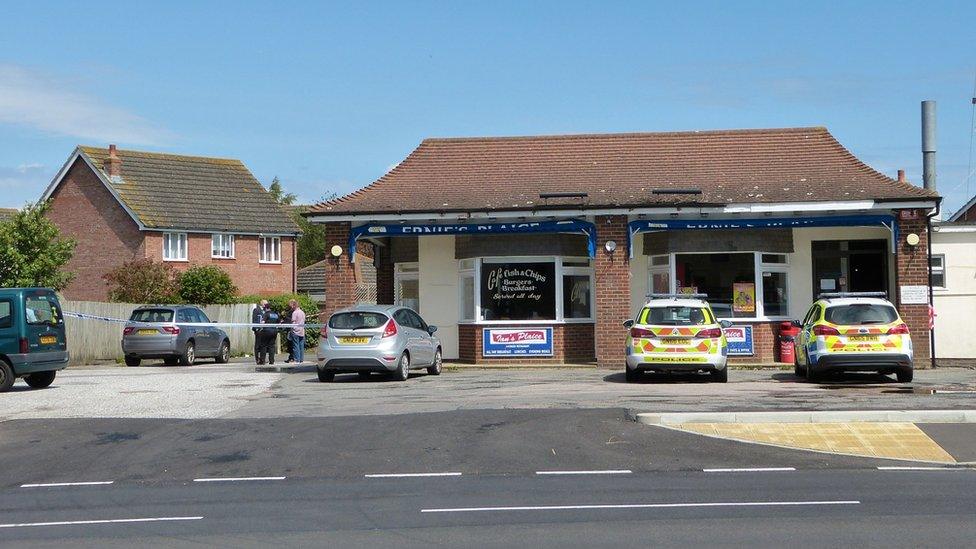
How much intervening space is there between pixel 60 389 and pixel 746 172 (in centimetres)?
1640

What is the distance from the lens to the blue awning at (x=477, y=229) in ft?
87.9

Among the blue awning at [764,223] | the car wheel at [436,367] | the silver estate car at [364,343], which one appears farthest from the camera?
the blue awning at [764,223]

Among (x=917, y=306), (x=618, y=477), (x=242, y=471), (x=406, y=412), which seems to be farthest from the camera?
(x=917, y=306)

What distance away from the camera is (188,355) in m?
31.6

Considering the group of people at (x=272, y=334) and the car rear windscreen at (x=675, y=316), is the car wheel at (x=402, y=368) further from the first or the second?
the group of people at (x=272, y=334)

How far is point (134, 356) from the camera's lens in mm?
31250

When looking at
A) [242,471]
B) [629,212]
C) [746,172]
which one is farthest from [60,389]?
[746,172]

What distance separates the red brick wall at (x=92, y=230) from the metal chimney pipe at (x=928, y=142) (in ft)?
103

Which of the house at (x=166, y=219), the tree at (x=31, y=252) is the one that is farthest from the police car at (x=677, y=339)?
the house at (x=166, y=219)

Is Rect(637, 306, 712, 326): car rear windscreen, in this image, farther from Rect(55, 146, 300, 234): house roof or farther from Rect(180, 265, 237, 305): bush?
Rect(55, 146, 300, 234): house roof

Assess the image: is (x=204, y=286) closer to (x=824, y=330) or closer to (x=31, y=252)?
(x=31, y=252)

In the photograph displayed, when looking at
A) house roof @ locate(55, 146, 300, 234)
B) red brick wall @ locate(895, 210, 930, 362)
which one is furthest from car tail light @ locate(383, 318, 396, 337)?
house roof @ locate(55, 146, 300, 234)

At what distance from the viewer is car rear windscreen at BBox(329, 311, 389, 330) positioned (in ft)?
73.7

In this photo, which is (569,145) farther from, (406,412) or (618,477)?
(618,477)
